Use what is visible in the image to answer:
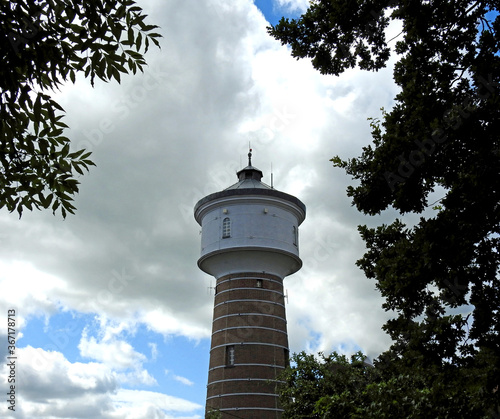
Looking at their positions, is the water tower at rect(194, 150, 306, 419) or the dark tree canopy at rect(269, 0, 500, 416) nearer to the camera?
the dark tree canopy at rect(269, 0, 500, 416)

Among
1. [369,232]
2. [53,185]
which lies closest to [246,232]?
[369,232]

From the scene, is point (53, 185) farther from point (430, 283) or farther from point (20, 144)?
point (430, 283)

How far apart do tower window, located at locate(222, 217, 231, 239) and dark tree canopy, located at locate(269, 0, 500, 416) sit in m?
20.3

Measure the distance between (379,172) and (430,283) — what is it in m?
2.02

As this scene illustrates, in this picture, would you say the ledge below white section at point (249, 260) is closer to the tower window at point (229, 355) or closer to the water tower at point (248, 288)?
the water tower at point (248, 288)

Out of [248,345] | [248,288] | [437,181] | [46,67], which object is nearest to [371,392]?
[437,181]

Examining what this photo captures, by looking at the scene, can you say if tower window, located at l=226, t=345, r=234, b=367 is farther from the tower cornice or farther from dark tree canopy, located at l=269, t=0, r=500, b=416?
dark tree canopy, located at l=269, t=0, r=500, b=416

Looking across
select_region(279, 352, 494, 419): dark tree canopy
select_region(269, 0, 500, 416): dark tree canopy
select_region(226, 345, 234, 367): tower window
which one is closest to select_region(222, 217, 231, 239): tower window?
select_region(226, 345, 234, 367): tower window

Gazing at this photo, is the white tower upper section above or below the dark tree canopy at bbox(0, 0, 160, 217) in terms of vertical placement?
above

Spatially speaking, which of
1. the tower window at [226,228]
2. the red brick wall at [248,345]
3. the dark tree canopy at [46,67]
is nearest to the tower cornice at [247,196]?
the tower window at [226,228]

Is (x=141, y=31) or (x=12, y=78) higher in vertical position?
(x=141, y=31)

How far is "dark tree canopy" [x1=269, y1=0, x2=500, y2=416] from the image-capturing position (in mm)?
7621

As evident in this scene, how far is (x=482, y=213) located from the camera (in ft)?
25.2

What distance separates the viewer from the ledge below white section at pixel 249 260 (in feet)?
97.4
